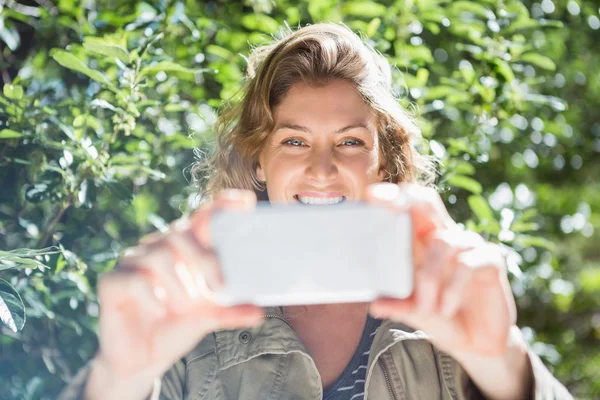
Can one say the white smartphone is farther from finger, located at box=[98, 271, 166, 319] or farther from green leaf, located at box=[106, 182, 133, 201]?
green leaf, located at box=[106, 182, 133, 201]

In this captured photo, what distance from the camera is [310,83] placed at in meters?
1.78

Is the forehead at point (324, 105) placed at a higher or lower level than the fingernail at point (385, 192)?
lower

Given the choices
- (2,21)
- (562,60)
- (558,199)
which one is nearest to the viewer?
(2,21)

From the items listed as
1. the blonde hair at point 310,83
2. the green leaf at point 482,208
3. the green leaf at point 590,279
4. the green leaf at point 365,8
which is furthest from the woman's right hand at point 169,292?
the green leaf at point 590,279

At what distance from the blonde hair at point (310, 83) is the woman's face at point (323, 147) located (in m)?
0.05

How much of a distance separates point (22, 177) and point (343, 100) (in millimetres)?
888

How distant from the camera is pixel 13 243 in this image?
1.96 meters

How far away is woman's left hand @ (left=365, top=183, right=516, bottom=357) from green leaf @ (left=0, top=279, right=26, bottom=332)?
0.82m

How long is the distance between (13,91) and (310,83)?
2.46 ft

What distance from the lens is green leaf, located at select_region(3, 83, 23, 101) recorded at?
1.81 meters

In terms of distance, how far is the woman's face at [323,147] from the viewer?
65.7 inches

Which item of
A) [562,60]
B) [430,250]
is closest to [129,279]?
[430,250]

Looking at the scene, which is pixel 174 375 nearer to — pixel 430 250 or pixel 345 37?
pixel 430 250

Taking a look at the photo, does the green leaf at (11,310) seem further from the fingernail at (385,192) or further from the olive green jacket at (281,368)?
the fingernail at (385,192)
